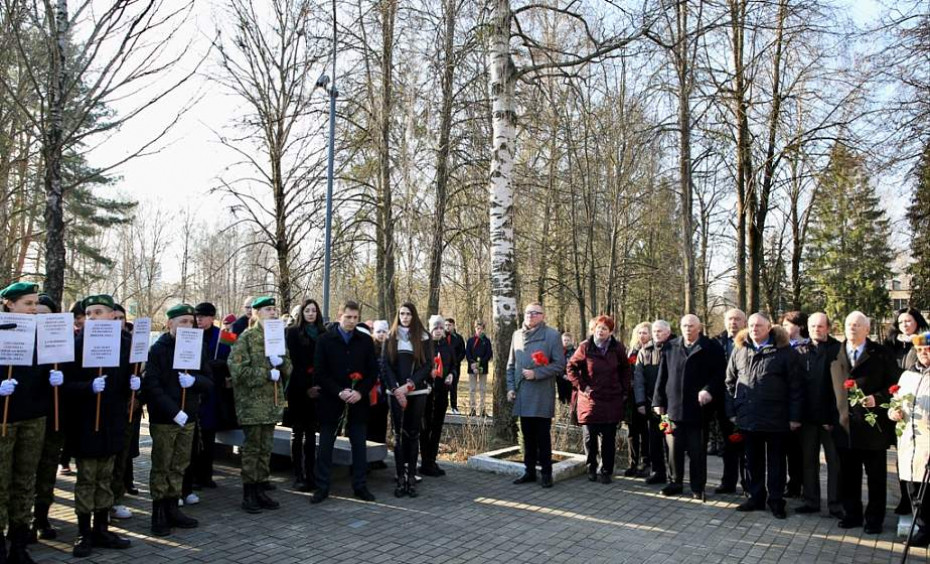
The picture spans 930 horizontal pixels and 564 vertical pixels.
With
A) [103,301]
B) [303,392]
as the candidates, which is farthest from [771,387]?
[103,301]

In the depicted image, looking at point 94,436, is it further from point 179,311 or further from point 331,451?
point 331,451

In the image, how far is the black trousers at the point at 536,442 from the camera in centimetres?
794

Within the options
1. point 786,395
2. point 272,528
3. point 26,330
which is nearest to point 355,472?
point 272,528

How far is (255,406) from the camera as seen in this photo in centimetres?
670

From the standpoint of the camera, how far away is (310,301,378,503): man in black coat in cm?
721

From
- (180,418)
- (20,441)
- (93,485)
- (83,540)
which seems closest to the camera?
(20,441)

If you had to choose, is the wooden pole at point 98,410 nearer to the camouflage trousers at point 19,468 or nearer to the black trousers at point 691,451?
the camouflage trousers at point 19,468

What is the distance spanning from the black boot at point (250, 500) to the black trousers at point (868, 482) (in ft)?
18.9

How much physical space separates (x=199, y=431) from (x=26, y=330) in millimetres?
2505

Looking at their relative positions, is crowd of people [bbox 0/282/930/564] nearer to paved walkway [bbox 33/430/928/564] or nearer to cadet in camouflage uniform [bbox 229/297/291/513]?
cadet in camouflage uniform [bbox 229/297/291/513]

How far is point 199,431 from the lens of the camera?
720cm

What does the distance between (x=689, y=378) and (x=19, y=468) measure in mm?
6353

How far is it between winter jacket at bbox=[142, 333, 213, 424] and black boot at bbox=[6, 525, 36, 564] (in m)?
1.26

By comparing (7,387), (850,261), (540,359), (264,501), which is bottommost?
(264,501)
